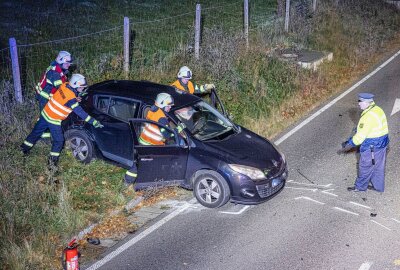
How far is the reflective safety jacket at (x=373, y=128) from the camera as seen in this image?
901 centimetres

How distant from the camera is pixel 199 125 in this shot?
952cm

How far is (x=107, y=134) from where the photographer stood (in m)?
9.63

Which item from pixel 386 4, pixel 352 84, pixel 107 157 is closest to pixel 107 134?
pixel 107 157

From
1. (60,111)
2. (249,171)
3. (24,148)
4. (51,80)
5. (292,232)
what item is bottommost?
(292,232)

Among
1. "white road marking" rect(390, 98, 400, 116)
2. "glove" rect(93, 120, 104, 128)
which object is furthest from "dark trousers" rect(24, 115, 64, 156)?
"white road marking" rect(390, 98, 400, 116)

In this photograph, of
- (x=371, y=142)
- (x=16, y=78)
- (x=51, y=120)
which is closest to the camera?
(x=371, y=142)

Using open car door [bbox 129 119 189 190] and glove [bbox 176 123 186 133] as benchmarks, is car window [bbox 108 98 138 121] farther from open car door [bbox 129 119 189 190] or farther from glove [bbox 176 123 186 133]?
glove [bbox 176 123 186 133]

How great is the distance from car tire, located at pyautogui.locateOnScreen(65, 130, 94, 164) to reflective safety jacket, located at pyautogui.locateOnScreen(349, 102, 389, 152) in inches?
189

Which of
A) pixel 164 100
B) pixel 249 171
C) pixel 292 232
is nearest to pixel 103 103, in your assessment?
pixel 164 100

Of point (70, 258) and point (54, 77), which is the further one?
point (54, 77)

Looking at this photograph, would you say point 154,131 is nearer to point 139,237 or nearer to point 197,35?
point 139,237

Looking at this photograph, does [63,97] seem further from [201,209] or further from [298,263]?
[298,263]

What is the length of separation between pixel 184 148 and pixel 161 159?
1.41 feet

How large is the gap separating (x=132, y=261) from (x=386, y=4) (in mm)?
24018
